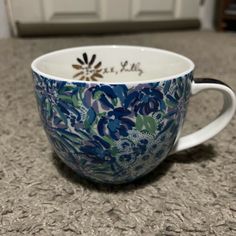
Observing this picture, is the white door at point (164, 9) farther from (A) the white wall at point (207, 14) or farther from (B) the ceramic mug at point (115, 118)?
(B) the ceramic mug at point (115, 118)

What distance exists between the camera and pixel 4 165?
13.2 inches

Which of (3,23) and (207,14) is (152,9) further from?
(3,23)

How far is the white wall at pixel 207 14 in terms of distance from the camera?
1.52 m

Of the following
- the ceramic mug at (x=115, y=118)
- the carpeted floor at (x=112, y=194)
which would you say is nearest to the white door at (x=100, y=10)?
the carpeted floor at (x=112, y=194)

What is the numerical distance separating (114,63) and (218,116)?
13 centimetres

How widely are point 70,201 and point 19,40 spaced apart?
854 millimetres

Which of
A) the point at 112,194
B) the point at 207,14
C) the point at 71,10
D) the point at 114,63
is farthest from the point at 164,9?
the point at 112,194

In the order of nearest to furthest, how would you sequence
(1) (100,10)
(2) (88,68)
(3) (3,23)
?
(2) (88,68)
(3) (3,23)
(1) (100,10)

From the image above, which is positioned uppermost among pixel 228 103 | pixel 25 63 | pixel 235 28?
pixel 228 103

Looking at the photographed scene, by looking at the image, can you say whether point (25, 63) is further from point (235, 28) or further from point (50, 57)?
point (235, 28)

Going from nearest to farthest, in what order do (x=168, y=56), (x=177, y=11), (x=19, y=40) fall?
(x=168, y=56) → (x=19, y=40) → (x=177, y=11)

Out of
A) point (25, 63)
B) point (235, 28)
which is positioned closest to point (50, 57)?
point (25, 63)

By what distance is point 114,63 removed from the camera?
14.7 inches

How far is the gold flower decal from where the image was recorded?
1.19 ft
